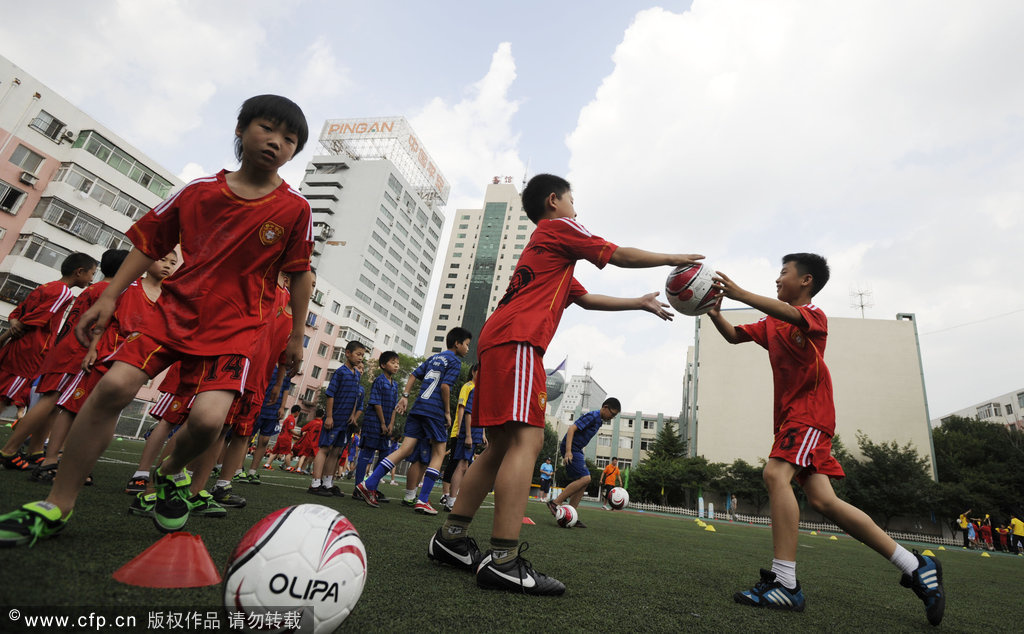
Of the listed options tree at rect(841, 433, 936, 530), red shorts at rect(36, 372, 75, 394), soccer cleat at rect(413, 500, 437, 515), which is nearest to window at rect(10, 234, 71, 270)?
red shorts at rect(36, 372, 75, 394)

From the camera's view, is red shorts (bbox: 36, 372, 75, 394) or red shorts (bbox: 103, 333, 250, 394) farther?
red shorts (bbox: 36, 372, 75, 394)

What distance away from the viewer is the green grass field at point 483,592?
1.54 meters

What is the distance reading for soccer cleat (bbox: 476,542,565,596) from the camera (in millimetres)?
2270

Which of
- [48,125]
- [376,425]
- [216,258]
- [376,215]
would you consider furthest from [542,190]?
[376,215]

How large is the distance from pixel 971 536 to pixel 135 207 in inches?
2073

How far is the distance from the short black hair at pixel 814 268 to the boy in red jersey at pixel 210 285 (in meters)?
3.39

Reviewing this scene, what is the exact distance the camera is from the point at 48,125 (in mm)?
27328

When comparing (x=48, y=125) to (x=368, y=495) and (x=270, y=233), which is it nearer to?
(x=368, y=495)

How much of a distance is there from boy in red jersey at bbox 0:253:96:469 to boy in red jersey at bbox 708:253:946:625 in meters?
5.72

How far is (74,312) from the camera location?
4949 mm

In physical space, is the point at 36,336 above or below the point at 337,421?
above

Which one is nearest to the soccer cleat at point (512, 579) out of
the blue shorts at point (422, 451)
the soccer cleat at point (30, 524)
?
the soccer cleat at point (30, 524)

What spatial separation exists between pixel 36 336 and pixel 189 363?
3.88 meters

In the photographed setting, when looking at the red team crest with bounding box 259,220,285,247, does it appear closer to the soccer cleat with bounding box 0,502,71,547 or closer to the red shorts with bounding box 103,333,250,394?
the red shorts with bounding box 103,333,250,394
